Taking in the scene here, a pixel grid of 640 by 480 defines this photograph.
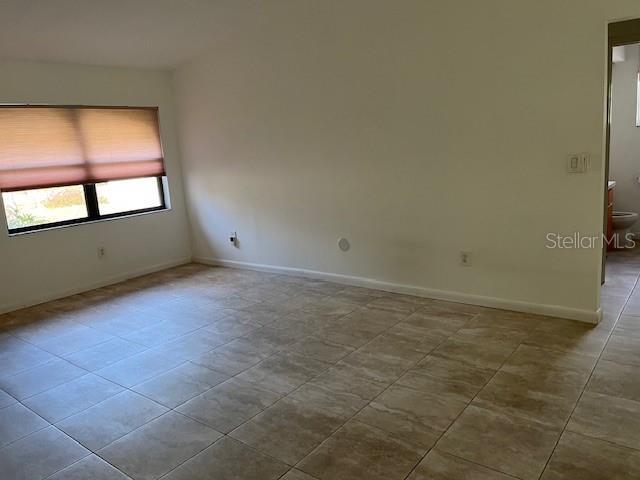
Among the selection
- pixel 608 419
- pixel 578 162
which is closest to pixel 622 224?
pixel 578 162

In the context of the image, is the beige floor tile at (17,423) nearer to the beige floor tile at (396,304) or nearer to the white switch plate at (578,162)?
the beige floor tile at (396,304)

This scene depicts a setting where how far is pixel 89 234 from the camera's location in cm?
518

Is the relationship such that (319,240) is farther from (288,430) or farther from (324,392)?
(288,430)

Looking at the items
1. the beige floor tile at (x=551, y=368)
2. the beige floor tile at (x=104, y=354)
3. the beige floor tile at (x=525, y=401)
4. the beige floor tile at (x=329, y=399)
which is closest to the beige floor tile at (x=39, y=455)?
the beige floor tile at (x=104, y=354)

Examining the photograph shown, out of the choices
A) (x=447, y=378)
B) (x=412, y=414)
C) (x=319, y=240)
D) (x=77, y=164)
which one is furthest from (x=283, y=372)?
(x=77, y=164)

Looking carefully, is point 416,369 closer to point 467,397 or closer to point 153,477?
point 467,397

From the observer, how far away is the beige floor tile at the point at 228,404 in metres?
2.55

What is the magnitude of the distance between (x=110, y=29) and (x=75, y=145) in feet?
4.42

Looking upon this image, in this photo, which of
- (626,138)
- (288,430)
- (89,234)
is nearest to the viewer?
(288,430)

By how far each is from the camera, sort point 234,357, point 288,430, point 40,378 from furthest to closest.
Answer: point 234,357, point 40,378, point 288,430

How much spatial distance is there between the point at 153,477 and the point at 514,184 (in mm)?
3056

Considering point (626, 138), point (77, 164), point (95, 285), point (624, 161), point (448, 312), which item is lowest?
point (448, 312)

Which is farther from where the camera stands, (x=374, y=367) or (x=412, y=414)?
(x=374, y=367)

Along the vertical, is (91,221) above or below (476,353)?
above
